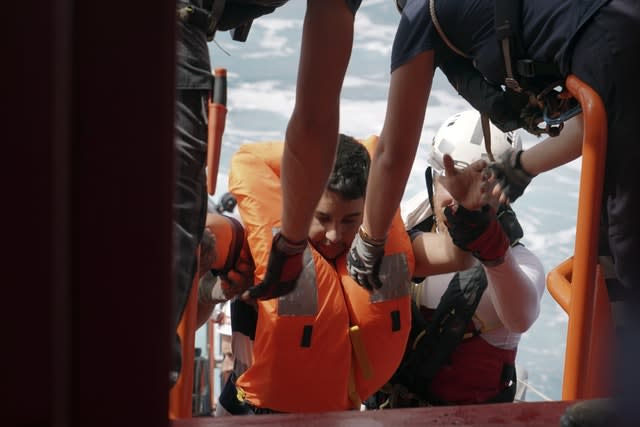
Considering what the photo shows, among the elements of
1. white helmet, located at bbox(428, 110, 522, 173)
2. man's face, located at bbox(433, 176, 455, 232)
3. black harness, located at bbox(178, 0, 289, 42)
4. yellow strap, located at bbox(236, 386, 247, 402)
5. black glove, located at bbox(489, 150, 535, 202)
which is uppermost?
black harness, located at bbox(178, 0, 289, 42)

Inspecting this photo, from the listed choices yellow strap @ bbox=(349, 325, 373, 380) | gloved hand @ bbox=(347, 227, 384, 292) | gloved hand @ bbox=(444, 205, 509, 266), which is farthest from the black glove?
yellow strap @ bbox=(349, 325, 373, 380)

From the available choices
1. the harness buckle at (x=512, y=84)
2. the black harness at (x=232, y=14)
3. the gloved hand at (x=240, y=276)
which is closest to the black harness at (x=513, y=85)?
the harness buckle at (x=512, y=84)

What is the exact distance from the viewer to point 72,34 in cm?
36

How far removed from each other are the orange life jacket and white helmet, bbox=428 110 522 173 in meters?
0.75

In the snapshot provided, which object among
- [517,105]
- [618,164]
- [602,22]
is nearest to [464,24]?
[517,105]

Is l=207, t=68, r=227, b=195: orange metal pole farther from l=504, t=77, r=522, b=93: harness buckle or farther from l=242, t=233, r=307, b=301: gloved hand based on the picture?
l=504, t=77, r=522, b=93: harness buckle

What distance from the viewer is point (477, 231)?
2.24m

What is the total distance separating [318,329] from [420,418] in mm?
2015

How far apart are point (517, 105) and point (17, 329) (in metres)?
1.63

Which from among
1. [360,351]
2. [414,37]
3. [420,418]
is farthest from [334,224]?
[420,418]

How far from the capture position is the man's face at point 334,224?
2848 mm

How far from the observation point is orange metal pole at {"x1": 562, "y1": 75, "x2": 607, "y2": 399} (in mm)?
1378

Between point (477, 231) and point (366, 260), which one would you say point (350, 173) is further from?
point (477, 231)

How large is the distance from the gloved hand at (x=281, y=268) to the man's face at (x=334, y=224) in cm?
67
